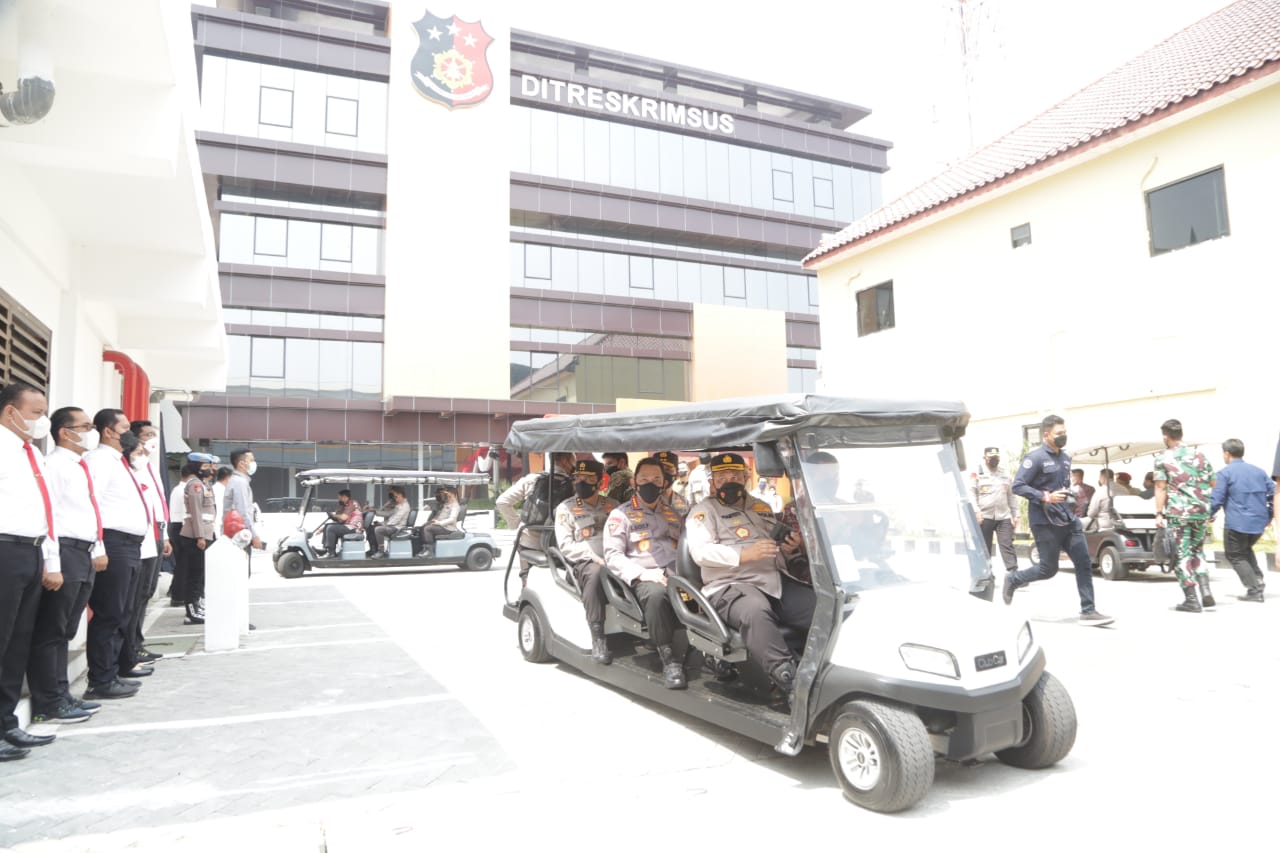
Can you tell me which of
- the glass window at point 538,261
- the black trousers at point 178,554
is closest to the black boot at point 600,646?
the black trousers at point 178,554

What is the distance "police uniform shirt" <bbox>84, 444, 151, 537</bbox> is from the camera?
577 centimetres

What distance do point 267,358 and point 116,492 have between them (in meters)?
27.2

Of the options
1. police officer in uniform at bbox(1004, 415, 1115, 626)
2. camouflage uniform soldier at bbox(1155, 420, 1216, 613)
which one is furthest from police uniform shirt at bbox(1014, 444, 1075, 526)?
camouflage uniform soldier at bbox(1155, 420, 1216, 613)

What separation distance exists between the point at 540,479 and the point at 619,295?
29.1 meters

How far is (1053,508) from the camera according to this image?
25.7 ft

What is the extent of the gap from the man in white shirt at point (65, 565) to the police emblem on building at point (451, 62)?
3116 centimetres

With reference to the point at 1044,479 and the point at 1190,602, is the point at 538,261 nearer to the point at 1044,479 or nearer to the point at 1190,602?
the point at 1044,479

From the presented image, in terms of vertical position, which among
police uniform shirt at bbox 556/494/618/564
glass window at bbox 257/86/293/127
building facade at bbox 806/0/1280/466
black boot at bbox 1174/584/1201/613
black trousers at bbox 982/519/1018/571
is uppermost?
glass window at bbox 257/86/293/127

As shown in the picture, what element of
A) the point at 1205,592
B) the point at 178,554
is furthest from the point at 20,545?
the point at 1205,592

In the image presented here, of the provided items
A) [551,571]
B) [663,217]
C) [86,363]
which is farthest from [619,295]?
[551,571]

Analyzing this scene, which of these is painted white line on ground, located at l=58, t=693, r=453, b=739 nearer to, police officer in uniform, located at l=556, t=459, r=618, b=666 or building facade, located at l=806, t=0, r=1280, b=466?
police officer in uniform, located at l=556, t=459, r=618, b=666

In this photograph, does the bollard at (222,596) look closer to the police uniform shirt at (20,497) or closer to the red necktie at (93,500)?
the red necktie at (93,500)

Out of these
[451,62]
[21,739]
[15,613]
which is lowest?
[21,739]

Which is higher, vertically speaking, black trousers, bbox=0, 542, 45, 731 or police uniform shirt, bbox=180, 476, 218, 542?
police uniform shirt, bbox=180, 476, 218, 542
